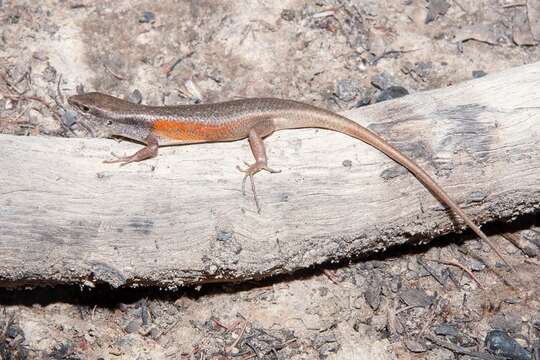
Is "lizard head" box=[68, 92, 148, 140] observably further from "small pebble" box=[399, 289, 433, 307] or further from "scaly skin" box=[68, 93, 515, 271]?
"small pebble" box=[399, 289, 433, 307]

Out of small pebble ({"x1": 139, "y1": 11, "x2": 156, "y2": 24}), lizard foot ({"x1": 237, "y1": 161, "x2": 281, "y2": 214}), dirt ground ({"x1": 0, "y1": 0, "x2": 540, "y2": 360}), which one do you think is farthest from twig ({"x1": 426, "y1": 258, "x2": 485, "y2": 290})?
small pebble ({"x1": 139, "y1": 11, "x2": 156, "y2": 24})

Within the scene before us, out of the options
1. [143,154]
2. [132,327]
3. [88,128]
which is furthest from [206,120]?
[132,327]

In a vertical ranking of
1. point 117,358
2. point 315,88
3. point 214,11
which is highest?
point 214,11

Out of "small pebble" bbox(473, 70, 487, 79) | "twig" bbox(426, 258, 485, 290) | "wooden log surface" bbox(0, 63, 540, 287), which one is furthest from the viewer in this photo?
"small pebble" bbox(473, 70, 487, 79)

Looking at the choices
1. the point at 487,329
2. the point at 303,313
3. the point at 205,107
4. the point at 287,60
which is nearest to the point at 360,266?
the point at 303,313

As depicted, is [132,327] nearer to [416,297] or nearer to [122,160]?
[122,160]

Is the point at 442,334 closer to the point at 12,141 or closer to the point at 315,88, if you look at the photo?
the point at 315,88
